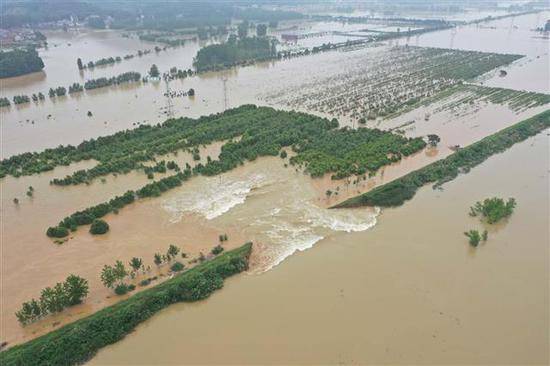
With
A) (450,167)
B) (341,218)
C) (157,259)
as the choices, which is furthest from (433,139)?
(157,259)

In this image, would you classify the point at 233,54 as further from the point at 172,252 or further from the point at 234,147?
the point at 172,252

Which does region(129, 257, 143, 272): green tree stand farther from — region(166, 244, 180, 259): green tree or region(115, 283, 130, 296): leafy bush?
region(166, 244, 180, 259): green tree

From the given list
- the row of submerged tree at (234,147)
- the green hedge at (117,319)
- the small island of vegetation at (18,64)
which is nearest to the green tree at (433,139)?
the row of submerged tree at (234,147)

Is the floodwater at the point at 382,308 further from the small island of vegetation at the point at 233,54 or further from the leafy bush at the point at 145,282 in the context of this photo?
the small island of vegetation at the point at 233,54

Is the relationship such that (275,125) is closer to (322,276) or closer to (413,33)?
(322,276)

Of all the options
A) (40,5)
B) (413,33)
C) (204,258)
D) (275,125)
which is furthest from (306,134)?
(40,5)
